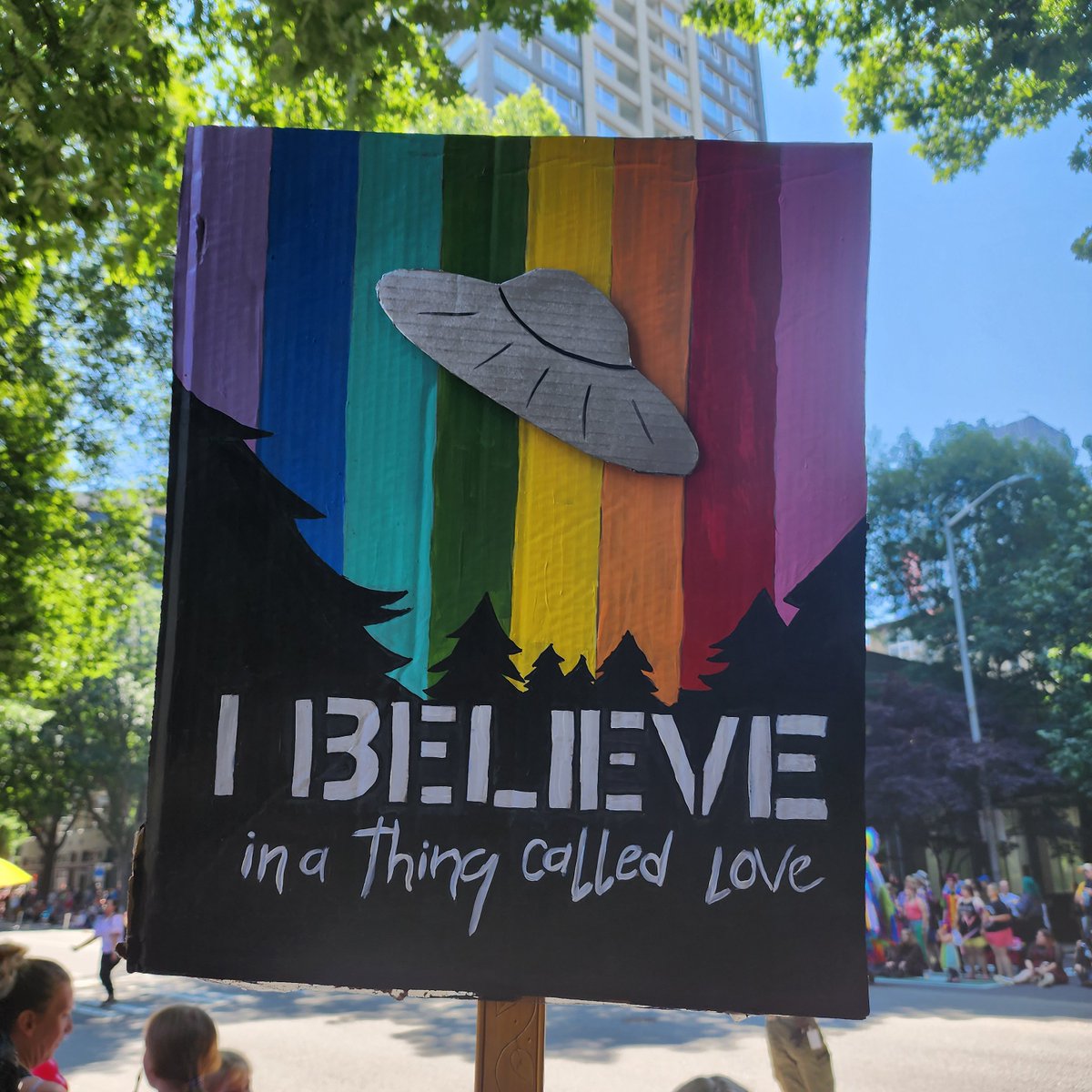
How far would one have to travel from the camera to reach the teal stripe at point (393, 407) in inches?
66.2

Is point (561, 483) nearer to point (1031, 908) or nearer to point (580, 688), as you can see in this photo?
point (580, 688)

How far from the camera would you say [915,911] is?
12734mm

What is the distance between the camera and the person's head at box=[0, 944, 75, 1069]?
2.78 meters

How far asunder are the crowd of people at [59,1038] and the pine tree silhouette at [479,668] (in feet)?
5.22

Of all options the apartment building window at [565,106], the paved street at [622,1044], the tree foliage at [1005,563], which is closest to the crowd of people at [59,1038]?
the paved street at [622,1044]

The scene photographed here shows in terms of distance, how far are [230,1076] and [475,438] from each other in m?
2.16

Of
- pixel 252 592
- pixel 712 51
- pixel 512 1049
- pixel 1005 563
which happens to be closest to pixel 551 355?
pixel 252 592

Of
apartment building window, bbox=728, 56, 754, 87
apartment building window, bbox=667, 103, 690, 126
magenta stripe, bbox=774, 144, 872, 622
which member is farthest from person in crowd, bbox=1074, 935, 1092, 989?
apartment building window, bbox=728, 56, 754, 87

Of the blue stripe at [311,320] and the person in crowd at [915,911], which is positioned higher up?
the blue stripe at [311,320]

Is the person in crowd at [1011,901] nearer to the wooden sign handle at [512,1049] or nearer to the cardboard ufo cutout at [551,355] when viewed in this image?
the wooden sign handle at [512,1049]

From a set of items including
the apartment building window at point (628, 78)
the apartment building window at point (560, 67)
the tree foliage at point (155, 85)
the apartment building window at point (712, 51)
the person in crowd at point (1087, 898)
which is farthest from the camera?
the apartment building window at point (712, 51)

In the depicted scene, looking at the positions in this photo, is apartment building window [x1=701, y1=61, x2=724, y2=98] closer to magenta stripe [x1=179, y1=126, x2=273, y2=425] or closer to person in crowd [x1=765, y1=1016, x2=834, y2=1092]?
person in crowd [x1=765, y1=1016, x2=834, y2=1092]

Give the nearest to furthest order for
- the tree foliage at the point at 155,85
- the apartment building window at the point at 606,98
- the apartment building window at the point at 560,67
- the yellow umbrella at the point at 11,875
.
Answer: the yellow umbrella at the point at 11,875 → the tree foliage at the point at 155,85 → the apartment building window at the point at 560,67 → the apartment building window at the point at 606,98

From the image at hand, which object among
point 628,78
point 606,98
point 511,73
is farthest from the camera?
point 628,78
